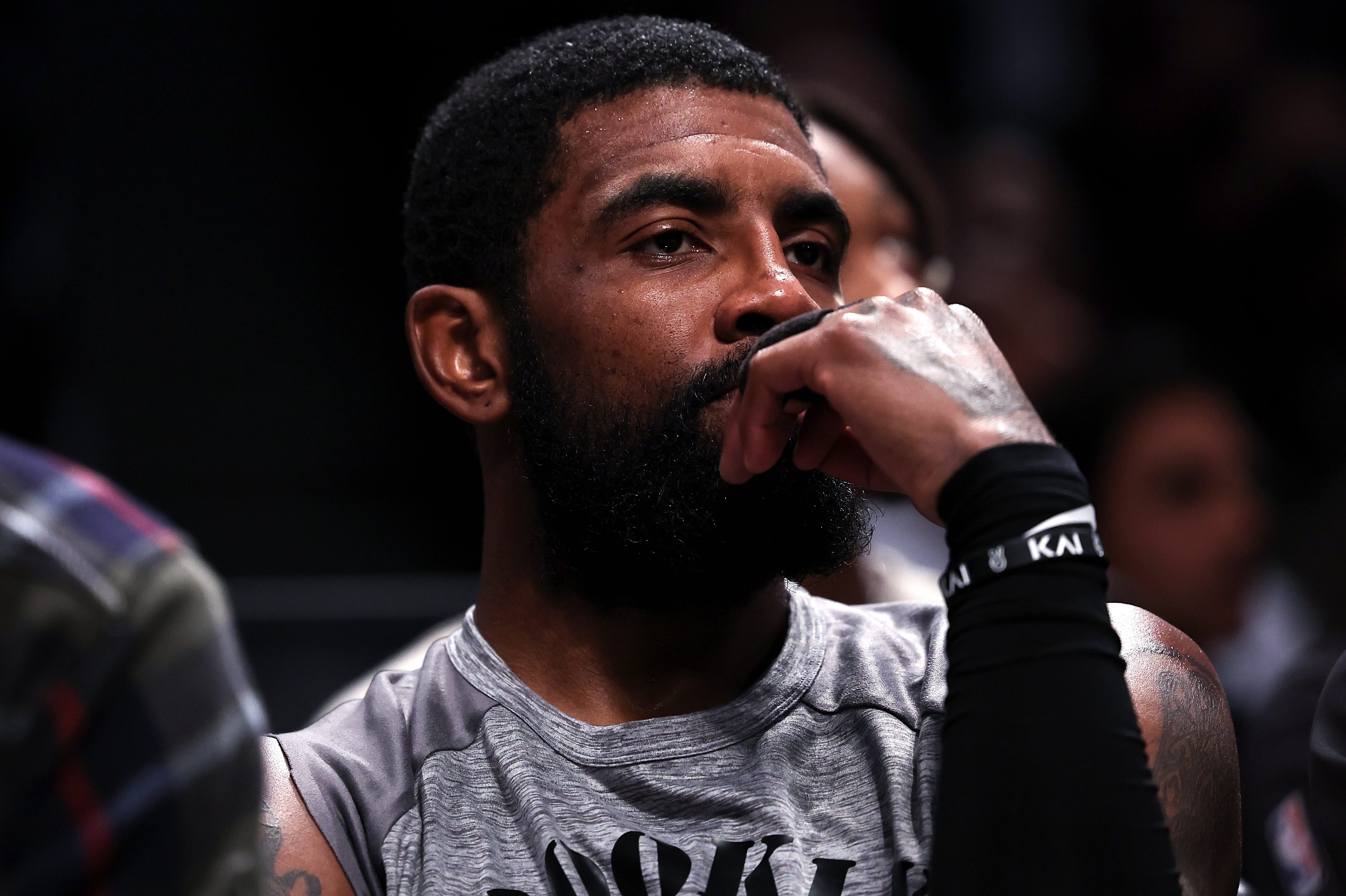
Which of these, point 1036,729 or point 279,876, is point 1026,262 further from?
point 279,876

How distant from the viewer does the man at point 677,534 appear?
157cm

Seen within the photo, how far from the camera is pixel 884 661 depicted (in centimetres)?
191

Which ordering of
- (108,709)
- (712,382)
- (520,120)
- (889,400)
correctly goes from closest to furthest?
(108,709), (889,400), (712,382), (520,120)

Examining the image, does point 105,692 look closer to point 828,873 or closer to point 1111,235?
point 828,873

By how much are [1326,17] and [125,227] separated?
15.7 ft

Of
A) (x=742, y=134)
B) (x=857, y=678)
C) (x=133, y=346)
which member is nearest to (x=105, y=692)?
(x=857, y=678)

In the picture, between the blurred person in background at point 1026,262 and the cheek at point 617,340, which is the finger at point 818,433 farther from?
the blurred person in background at point 1026,262

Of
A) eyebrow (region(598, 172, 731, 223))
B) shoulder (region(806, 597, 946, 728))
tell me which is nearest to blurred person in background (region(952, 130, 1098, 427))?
shoulder (region(806, 597, 946, 728))

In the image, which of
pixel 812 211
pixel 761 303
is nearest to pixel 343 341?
pixel 812 211

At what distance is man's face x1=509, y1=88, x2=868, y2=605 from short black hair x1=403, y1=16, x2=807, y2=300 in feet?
0.13

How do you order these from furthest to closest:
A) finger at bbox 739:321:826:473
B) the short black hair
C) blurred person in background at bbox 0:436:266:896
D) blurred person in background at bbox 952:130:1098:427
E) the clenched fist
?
blurred person in background at bbox 952:130:1098:427 → the short black hair → finger at bbox 739:321:826:473 → the clenched fist → blurred person in background at bbox 0:436:266:896

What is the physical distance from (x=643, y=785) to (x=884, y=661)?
1.29 ft

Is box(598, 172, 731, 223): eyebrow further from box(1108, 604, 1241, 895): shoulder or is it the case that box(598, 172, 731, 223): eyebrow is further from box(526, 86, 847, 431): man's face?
box(1108, 604, 1241, 895): shoulder

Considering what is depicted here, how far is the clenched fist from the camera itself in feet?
4.99
